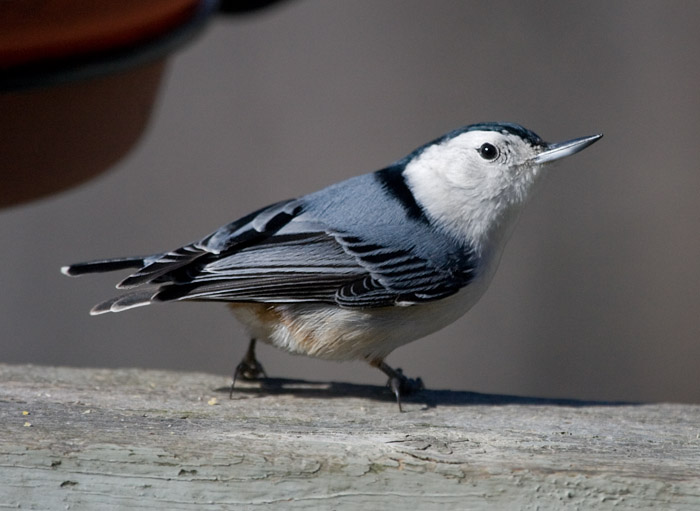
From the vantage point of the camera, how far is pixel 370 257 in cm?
274

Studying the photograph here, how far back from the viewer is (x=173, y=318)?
4852mm

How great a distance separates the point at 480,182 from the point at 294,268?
529 millimetres

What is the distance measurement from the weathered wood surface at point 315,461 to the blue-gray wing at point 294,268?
38cm

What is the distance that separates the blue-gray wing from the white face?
13 centimetres

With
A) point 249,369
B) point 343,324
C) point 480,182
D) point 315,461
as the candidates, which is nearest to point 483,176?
point 480,182

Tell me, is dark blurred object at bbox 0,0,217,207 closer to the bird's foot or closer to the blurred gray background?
the bird's foot

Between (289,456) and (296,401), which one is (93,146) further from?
(296,401)

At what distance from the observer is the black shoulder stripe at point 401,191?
9.30ft

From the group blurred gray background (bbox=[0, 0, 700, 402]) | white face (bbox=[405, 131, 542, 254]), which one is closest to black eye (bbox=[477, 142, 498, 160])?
white face (bbox=[405, 131, 542, 254])

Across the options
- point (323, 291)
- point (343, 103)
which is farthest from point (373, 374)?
point (323, 291)

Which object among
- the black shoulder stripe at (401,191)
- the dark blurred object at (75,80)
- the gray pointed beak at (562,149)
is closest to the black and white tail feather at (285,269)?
the black shoulder stripe at (401,191)

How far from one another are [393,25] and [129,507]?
364 centimetres

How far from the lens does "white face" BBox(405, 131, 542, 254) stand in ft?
9.22

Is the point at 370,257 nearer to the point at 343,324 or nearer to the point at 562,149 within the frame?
the point at 343,324
